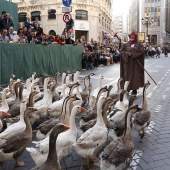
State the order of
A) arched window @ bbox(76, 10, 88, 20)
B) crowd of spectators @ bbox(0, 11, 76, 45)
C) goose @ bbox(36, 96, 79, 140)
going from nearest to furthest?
1. goose @ bbox(36, 96, 79, 140)
2. crowd of spectators @ bbox(0, 11, 76, 45)
3. arched window @ bbox(76, 10, 88, 20)

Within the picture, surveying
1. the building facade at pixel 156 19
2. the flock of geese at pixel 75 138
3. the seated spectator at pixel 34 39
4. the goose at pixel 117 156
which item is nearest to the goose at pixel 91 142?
the flock of geese at pixel 75 138

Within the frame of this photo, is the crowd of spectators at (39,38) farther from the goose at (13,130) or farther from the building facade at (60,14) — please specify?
the building facade at (60,14)

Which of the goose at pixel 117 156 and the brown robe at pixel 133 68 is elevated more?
the brown robe at pixel 133 68

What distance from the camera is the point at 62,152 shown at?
14.1 feet

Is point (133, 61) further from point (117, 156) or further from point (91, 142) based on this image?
point (117, 156)

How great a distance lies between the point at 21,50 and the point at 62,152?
9.05 metres

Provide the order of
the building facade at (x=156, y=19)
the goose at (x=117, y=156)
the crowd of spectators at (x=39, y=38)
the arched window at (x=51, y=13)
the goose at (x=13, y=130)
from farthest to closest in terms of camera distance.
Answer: the building facade at (x=156, y=19)
the arched window at (x=51, y=13)
the crowd of spectators at (x=39, y=38)
the goose at (x=13, y=130)
the goose at (x=117, y=156)

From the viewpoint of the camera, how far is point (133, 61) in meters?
10.4

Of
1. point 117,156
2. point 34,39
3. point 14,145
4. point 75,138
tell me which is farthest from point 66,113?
point 34,39

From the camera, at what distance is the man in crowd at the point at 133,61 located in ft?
33.4

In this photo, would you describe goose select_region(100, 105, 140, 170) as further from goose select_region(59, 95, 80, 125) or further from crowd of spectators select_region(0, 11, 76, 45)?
crowd of spectators select_region(0, 11, 76, 45)

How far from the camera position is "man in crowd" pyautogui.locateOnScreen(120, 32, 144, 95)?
1018cm

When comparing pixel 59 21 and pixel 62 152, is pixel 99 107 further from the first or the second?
pixel 59 21

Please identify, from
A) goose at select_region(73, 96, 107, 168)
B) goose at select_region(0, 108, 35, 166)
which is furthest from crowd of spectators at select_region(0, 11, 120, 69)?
goose at select_region(73, 96, 107, 168)
